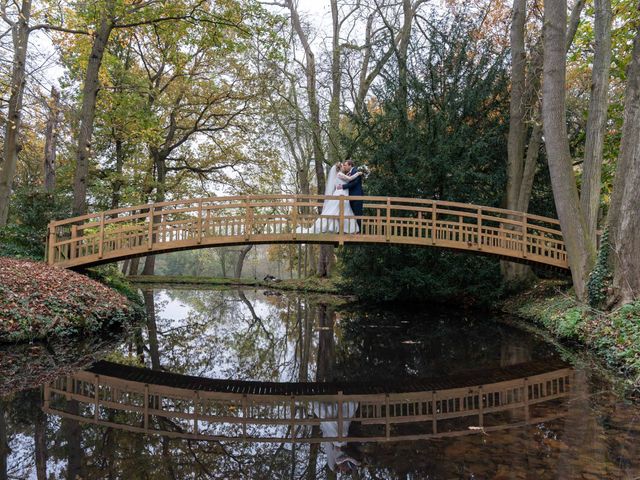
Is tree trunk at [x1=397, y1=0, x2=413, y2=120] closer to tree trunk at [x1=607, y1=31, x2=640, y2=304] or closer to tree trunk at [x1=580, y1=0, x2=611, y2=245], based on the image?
tree trunk at [x1=580, y1=0, x2=611, y2=245]

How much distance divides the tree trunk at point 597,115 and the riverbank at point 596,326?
6.10 feet

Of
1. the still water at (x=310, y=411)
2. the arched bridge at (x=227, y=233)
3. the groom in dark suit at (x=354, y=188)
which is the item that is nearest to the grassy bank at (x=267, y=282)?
the groom in dark suit at (x=354, y=188)

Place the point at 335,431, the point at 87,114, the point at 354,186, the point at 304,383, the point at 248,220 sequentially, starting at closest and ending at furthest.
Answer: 1. the point at 335,431
2. the point at 304,383
3. the point at 248,220
4. the point at 87,114
5. the point at 354,186

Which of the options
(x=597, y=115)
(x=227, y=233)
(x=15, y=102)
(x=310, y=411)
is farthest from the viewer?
(x=15, y=102)

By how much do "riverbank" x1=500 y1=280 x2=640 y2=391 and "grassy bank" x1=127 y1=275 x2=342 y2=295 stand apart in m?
9.20

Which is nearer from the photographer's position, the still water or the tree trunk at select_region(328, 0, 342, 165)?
the still water

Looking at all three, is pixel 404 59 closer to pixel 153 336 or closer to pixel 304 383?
pixel 153 336

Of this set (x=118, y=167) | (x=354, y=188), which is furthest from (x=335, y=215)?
(x=118, y=167)

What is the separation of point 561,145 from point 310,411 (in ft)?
26.7

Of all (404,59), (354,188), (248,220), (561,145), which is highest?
(404,59)

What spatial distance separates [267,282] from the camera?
26.0 meters

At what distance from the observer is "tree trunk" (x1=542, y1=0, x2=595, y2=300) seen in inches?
376

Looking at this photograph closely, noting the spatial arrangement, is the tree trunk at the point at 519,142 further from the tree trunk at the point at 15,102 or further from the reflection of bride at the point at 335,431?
the tree trunk at the point at 15,102

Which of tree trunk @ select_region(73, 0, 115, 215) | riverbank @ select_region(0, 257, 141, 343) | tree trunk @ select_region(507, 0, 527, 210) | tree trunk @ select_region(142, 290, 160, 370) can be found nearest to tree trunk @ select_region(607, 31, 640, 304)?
tree trunk @ select_region(507, 0, 527, 210)
